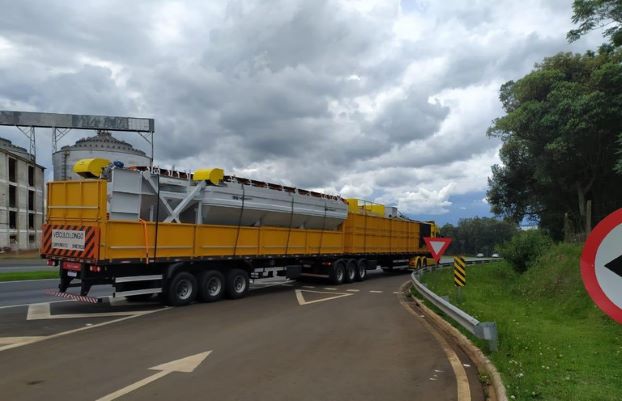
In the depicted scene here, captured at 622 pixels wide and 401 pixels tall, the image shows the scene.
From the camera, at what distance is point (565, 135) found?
23703 mm

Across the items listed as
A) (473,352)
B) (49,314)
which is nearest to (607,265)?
(473,352)

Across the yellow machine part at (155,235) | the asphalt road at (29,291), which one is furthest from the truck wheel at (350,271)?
the asphalt road at (29,291)

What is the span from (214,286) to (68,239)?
4027 millimetres

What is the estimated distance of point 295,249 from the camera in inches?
696

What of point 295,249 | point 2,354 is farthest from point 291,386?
point 295,249

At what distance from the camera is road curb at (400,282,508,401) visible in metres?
5.66

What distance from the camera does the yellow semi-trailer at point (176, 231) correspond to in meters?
11.8

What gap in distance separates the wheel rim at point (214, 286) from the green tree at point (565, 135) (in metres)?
12.7

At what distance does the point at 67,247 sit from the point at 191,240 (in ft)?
9.80

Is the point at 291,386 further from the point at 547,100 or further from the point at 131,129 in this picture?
the point at 131,129

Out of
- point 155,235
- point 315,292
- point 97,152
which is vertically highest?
point 97,152

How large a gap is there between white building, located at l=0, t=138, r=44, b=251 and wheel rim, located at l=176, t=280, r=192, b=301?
46.2 m

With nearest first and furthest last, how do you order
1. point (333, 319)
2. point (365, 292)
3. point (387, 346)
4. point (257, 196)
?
point (387, 346)
point (333, 319)
point (257, 196)
point (365, 292)

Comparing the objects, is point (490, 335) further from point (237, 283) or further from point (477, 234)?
point (477, 234)
